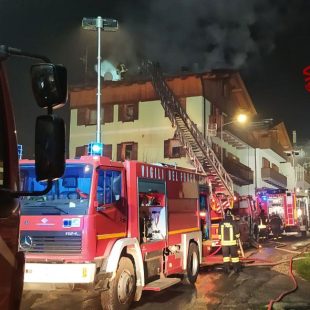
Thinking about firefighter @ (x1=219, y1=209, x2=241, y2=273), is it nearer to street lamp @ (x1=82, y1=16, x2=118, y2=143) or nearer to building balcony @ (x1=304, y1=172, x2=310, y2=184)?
street lamp @ (x1=82, y1=16, x2=118, y2=143)

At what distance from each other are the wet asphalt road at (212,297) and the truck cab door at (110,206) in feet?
4.68

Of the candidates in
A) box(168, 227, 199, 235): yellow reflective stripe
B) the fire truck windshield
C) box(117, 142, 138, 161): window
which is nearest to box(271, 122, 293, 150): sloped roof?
box(117, 142, 138, 161): window

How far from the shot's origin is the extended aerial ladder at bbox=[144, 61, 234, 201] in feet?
70.6

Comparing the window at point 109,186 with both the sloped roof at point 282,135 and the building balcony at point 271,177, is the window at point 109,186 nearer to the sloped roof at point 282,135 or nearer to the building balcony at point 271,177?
the building balcony at point 271,177

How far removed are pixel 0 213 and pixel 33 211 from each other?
4.98 meters

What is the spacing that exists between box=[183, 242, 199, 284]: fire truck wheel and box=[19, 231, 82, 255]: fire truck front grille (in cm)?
392

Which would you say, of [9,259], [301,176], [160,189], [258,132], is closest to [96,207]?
[160,189]

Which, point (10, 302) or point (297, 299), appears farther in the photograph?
point (297, 299)

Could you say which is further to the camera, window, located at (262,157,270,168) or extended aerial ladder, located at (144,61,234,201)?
window, located at (262,157,270,168)

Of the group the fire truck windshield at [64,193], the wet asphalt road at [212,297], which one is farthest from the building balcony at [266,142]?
the fire truck windshield at [64,193]

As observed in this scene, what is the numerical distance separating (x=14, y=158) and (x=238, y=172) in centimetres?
3497

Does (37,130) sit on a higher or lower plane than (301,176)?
lower

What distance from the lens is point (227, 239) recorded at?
12297 mm

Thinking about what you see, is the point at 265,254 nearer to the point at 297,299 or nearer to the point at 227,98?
the point at 297,299
